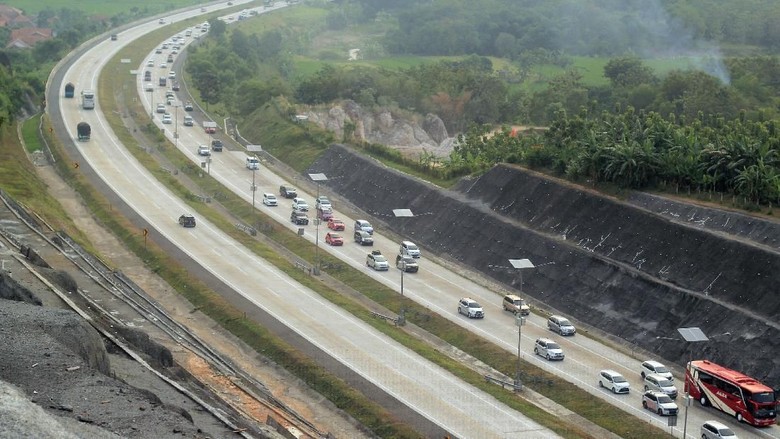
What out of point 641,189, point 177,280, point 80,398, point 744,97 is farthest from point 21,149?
point 80,398

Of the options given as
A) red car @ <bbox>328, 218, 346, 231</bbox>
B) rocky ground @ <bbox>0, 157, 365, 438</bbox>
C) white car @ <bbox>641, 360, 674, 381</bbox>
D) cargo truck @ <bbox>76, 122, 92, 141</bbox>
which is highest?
rocky ground @ <bbox>0, 157, 365, 438</bbox>

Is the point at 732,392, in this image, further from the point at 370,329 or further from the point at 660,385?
the point at 370,329

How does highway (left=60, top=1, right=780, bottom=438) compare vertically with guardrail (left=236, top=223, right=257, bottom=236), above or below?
above

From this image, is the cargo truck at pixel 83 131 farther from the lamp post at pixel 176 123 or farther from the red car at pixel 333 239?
the red car at pixel 333 239

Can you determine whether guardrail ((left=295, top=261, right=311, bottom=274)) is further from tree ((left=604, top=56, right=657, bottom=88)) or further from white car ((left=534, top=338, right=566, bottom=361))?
tree ((left=604, top=56, right=657, bottom=88))

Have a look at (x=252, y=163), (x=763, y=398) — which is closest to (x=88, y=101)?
(x=252, y=163)

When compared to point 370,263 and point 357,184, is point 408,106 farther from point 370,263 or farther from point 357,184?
point 370,263

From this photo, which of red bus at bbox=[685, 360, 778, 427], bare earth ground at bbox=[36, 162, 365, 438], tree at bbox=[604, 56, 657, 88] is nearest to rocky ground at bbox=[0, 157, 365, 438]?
bare earth ground at bbox=[36, 162, 365, 438]
